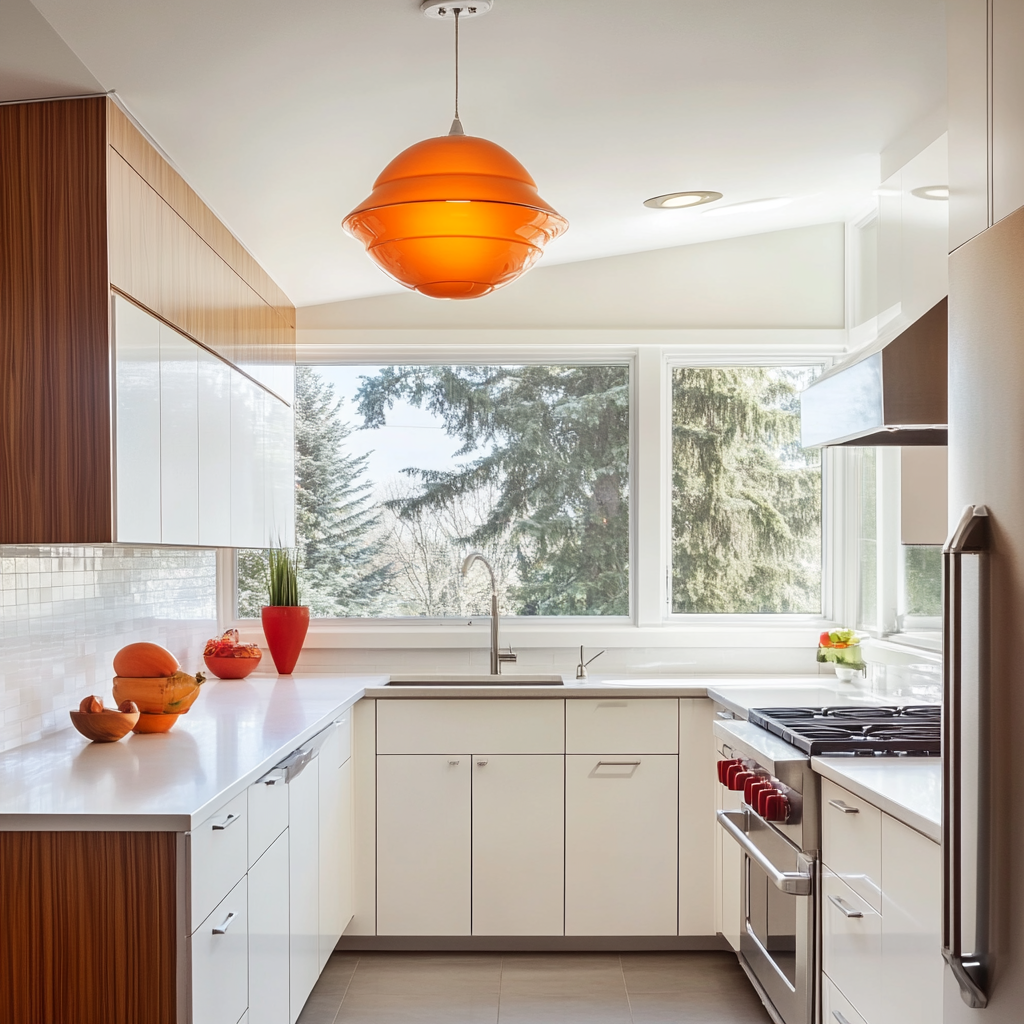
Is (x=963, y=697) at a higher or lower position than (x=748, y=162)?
lower

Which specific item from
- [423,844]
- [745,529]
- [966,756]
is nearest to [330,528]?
[423,844]

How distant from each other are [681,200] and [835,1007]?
253 cm

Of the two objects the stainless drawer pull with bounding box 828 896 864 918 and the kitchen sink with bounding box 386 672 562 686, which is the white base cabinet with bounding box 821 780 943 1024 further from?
the kitchen sink with bounding box 386 672 562 686

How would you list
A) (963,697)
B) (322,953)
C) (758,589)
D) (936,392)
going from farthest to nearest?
1. (758,589)
2. (322,953)
3. (936,392)
4. (963,697)

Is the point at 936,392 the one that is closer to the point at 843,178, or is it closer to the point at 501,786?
the point at 843,178

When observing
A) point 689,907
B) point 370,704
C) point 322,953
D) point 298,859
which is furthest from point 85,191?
point 689,907

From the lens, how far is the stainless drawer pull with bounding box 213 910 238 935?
1972 millimetres

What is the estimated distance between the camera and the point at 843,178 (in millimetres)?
3543

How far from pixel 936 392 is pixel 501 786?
2.09m

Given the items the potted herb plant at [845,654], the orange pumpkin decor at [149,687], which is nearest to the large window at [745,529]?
the potted herb plant at [845,654]

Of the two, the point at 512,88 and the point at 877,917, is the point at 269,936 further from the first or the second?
the point at 512,88

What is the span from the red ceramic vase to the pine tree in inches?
13.4

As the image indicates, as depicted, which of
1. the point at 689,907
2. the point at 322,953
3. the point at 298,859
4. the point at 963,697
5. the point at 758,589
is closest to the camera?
the point at 963,697

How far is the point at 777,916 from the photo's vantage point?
2672mm
